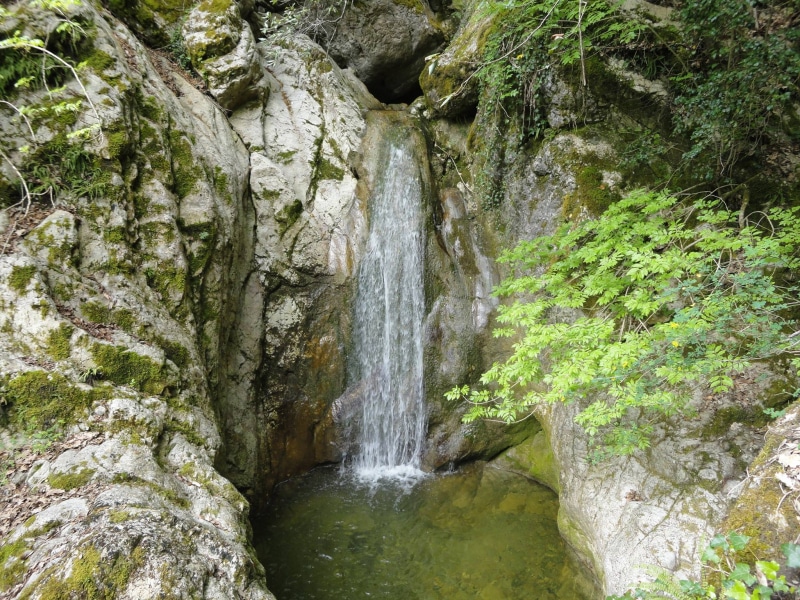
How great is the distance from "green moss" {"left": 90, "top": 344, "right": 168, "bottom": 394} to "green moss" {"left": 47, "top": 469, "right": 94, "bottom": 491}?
3.16ft

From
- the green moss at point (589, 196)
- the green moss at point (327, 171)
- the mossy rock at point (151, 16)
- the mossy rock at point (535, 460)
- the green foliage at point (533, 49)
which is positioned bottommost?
the mossy rock at point (535, 460)

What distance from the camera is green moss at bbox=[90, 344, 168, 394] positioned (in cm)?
360

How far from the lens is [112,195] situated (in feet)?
14.6

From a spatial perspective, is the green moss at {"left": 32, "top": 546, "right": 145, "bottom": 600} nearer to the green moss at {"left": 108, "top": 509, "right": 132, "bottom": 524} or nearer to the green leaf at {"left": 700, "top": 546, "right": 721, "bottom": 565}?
the green moss at {"left": 108, "top": 509, "right": 132, "bottom": 524}

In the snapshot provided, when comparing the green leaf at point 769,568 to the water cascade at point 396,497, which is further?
the water cascade at point 396,497

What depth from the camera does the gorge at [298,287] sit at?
9.52 feet

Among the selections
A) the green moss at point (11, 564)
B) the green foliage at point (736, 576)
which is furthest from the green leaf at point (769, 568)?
the green moss at point (11, 564)

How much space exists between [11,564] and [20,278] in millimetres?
2378

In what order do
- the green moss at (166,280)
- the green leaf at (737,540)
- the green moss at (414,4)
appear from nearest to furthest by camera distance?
the green leaf at (737,540) < the green moss at (166,280) < the green moss at (414,4)

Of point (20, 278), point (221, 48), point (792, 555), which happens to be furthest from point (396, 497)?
point (221, 48)

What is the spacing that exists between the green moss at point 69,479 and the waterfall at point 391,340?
15.5 feet

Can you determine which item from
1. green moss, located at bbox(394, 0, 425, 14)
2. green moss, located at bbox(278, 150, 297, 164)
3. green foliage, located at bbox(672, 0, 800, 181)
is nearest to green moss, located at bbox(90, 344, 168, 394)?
green moss, located at bbox(278, 150, 297, 164)

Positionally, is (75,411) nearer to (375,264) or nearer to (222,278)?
(222,278)

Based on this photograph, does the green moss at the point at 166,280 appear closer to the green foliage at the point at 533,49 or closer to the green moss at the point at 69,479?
the green moss at the point at 69,479
